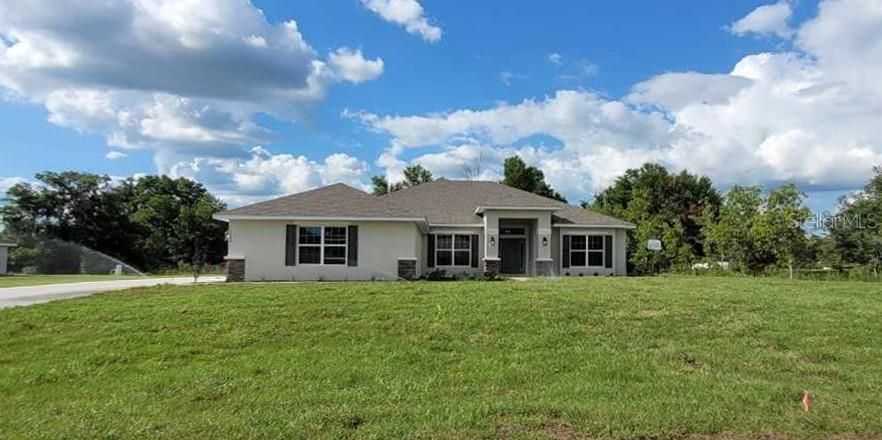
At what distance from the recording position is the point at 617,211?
135ft

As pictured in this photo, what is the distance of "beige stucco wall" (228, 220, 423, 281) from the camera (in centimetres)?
2220

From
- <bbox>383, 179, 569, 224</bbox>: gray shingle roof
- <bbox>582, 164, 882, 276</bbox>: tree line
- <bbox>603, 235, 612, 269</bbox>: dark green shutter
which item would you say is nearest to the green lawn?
<bbox>383, 179, 569, 224</bbox>: gray shingle roof

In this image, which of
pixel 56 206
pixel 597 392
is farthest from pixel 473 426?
pixel 56 206

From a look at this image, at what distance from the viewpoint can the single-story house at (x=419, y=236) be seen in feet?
73.0

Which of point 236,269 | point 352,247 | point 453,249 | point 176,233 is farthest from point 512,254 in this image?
point 176,233

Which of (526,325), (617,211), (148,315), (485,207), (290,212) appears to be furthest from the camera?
(617,211)

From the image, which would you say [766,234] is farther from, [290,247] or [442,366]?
[442,366]

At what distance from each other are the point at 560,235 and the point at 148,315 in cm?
1966

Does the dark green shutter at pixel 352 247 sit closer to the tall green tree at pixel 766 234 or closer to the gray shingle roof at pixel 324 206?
the gray shingle roof at pixel 324 206

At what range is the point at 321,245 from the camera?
2248 cm

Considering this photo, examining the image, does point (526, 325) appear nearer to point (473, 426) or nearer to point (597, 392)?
point (597, 392)

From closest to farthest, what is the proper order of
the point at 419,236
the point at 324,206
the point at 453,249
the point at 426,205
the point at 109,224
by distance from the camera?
the point at 324,206, the point at 419,236, the point at 453,249, the point at 426,205, the point at 109,224

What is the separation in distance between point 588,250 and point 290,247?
41.1 ft

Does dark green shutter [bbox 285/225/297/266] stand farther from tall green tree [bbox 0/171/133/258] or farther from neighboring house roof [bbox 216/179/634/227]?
tall green tree [bbox 0/171/133/258]
